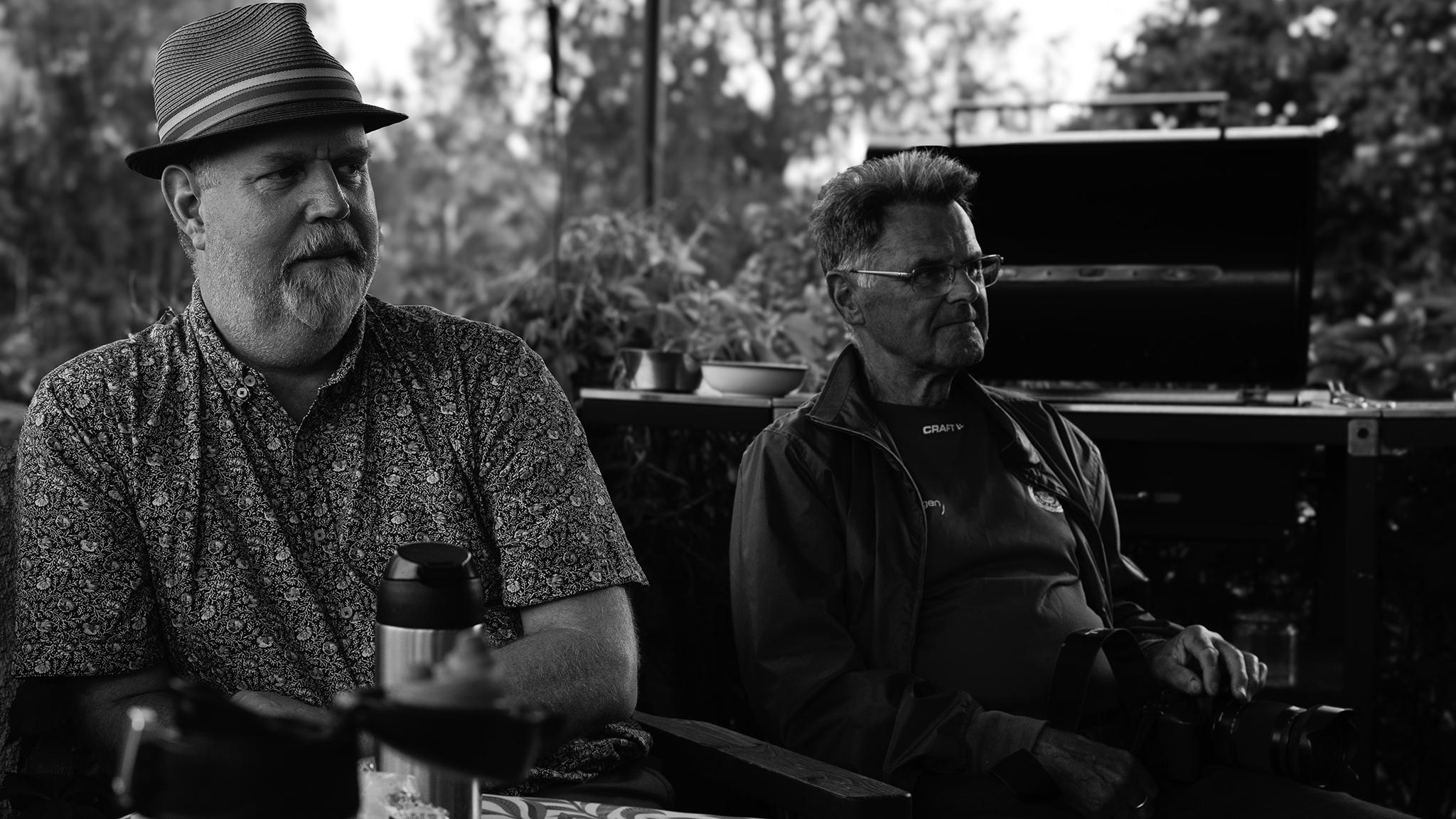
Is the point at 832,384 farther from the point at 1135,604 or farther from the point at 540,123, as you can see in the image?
the point at 540,123

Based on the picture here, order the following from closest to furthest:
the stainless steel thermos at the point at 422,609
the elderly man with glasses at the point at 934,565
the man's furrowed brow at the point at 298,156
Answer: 1. the stainless steel thermos at the point at 422,609
2. the man's furrowed brow at the point at 298,156
3. the elderly man with glasses at the point at 934,565

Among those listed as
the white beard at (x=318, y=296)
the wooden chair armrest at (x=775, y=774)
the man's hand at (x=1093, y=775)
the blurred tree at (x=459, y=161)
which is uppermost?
the blurred tree at (x=459, y=161)

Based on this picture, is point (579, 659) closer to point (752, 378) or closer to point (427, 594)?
point (427, 594)

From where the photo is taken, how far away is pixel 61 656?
6.14 feet

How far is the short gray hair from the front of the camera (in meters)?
2.68

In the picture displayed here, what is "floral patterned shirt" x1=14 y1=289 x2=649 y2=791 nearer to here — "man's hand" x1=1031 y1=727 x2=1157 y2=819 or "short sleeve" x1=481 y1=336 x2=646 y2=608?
"short sleeve" x1=481 y1=336 x2=646 y2=608

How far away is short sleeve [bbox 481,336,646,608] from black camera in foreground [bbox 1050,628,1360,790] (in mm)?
702

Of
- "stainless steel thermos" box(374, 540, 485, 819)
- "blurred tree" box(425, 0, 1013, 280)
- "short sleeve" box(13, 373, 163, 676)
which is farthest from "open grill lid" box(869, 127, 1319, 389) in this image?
"blurred tree" box(425, 0, 1013, 280)

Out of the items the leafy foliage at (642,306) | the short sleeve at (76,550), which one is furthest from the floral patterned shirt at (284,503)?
the leafy foliage at (642,306)

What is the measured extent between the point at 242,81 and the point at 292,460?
0.56 metres

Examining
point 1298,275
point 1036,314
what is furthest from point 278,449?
point 1298,275

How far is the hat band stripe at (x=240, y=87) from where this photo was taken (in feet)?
6.81

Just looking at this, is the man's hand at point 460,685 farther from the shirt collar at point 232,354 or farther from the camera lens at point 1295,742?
the camera lens at point 1295,742

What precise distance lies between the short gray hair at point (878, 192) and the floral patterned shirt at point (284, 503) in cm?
73
